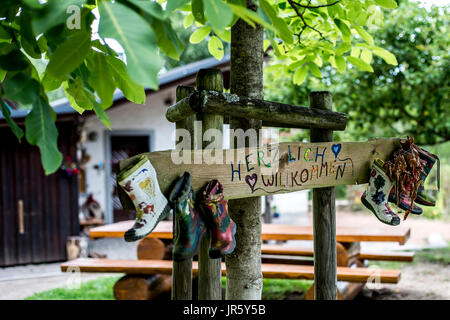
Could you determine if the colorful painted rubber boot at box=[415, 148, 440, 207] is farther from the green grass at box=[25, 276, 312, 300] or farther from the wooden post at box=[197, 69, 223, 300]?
the green grass at box=[25, 276, 312, 300]

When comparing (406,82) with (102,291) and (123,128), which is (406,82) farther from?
(123,128)

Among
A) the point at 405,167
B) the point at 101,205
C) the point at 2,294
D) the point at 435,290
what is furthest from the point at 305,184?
the point at 101,205

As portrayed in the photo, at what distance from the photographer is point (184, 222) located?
4.56ft

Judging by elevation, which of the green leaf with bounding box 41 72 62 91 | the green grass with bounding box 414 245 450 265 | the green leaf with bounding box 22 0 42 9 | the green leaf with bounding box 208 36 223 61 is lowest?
the green grass with bounding box 414 245 450 265

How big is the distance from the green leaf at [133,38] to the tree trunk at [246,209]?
110cm

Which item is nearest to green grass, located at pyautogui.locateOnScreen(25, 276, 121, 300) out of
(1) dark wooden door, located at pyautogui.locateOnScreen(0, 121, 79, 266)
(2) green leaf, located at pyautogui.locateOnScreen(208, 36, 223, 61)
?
(1) dark wooden door, located at pyautogui.locateOnScreen(0, 121, 79, 266)

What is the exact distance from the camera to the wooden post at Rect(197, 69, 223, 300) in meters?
1.60

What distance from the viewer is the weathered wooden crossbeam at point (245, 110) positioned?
61.4 inches

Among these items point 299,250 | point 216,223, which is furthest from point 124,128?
point 216,223

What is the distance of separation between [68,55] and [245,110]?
33.1 inches

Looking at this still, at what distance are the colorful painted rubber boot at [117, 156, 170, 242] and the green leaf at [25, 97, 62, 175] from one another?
0.31m
